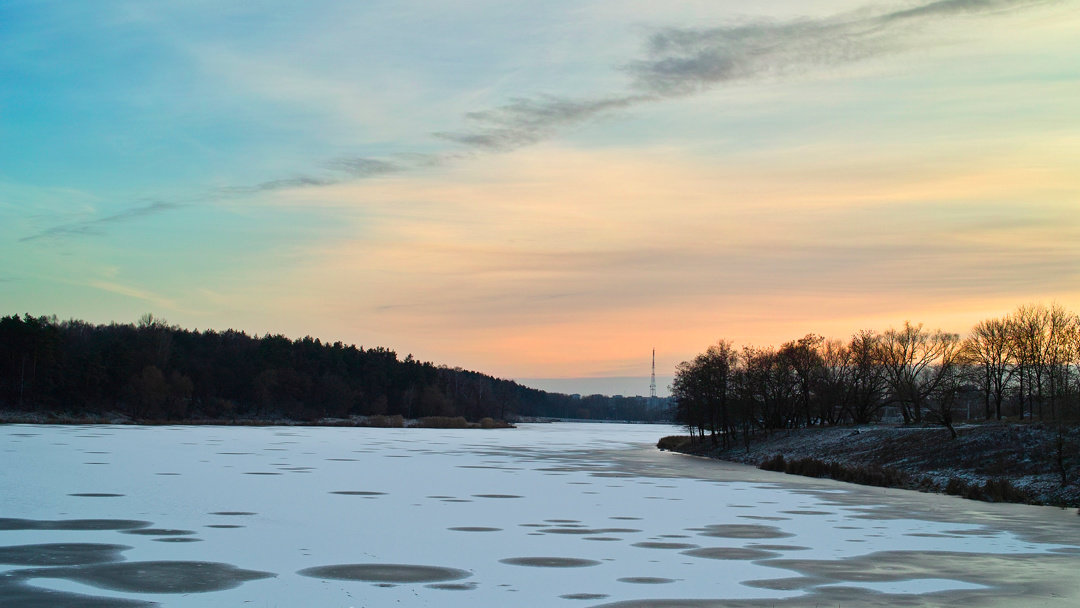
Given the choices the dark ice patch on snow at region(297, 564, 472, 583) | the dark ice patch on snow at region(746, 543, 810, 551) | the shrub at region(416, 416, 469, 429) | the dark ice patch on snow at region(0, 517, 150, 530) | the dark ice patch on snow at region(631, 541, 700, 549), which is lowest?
the shrub at region(416, 416, 469, 429)

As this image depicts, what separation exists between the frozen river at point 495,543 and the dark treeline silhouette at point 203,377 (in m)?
72.8

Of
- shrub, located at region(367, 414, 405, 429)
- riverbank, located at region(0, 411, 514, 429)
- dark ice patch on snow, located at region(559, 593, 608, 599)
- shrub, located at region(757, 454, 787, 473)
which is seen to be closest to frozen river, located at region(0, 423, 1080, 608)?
dark ice patch on snow, located at region(559, 593, 608, 599)

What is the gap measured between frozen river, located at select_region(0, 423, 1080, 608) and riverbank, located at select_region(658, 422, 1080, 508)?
3101 millimetres

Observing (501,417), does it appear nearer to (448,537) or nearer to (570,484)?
(570,484)

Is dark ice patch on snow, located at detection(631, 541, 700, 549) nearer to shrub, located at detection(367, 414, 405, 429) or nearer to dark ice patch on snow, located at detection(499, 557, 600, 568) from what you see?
dark ice patch on snow, located at detection(499, 557, 600, 568)

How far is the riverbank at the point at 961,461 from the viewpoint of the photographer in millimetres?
32131

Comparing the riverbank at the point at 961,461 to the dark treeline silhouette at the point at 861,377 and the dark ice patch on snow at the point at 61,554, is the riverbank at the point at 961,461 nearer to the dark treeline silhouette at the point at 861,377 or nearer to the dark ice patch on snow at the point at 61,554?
the dark treeline silhouette at the point at 861,377

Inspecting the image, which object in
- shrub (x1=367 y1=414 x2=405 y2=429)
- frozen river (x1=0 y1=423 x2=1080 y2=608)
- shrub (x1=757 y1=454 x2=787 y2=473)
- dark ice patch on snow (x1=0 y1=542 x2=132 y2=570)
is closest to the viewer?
frozen river (x1=0 y1=423 x2=1080 y2=608)

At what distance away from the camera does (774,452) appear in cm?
6028

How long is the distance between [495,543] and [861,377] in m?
Result: 67.8

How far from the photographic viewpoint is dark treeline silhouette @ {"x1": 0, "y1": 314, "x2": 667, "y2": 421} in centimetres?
9675

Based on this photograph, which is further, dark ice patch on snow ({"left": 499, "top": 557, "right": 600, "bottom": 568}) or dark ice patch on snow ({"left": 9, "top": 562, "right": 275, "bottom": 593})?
dark ice patch on snow ({"left": 499, "top": 557, "right": 600, "bottom": 568})

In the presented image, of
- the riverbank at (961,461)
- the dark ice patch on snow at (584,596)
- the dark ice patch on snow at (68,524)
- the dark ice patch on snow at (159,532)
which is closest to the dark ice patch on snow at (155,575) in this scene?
the dark ice patch on snow at (159,532)

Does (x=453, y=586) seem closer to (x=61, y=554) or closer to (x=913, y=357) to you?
(x=61, y=554)
